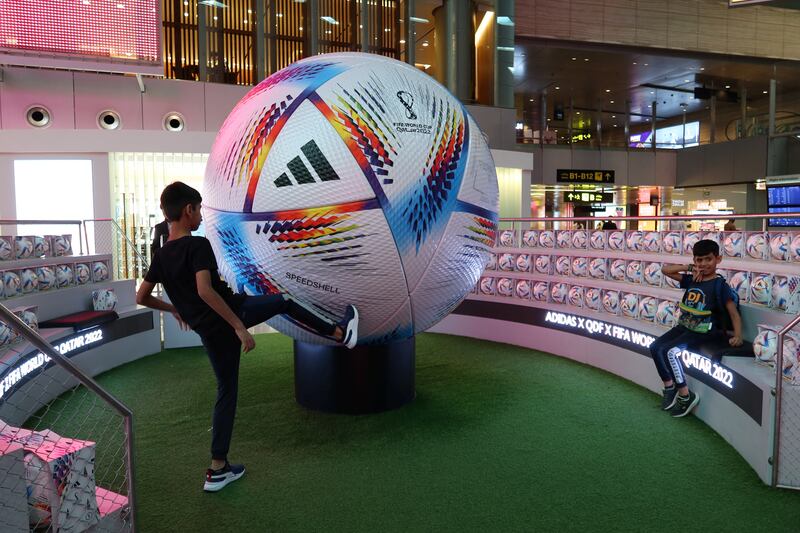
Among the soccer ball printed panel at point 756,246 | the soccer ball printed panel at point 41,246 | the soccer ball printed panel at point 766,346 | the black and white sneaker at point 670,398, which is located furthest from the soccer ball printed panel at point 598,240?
the soccer ball printed panel at point 41,246

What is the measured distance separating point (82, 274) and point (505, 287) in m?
4.44

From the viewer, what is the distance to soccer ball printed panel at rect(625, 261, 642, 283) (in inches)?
204

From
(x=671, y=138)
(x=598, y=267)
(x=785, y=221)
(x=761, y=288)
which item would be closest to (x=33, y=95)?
(x=598, y=267)

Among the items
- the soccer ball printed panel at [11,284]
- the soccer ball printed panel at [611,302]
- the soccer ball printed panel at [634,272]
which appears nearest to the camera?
the soccer ball printed panel at [11,284]

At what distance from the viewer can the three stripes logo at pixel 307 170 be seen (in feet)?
9.74

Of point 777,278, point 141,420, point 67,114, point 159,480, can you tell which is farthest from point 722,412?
point 67,114

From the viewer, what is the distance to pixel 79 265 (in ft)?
18.8

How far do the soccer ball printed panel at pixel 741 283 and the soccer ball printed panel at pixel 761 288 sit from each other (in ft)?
0.14

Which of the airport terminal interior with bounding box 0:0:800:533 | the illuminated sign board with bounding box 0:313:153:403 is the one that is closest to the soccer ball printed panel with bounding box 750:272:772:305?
the airport terminal interior with bounding box 0:0:800:533

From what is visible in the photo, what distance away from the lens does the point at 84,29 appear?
8.66 m

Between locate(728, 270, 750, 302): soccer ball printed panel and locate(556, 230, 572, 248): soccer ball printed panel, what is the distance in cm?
205

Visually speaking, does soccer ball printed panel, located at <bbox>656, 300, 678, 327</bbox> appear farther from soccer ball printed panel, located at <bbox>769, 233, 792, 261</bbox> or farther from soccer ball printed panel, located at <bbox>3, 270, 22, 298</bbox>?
soccer ball printed panel, located at <bbox>3, 270, 22, 298</bbox>

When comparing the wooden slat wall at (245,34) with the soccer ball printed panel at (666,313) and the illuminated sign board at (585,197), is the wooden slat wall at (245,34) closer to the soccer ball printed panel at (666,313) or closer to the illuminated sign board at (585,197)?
the illuminated sign board at (585,197)

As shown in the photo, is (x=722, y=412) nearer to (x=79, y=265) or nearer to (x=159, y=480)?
(x=159, y=480)
